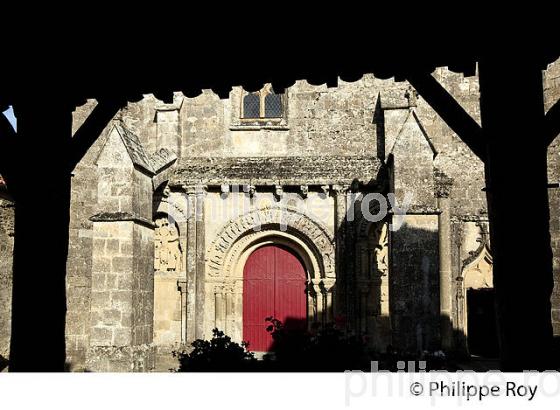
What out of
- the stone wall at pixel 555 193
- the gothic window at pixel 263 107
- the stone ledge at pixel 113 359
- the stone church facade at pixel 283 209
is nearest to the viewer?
the stone wall at pixel 555 193

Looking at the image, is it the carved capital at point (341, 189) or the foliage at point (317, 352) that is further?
the carved capital at point (341, 189)

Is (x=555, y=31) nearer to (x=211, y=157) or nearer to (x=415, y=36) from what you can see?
(x=415, y=36)

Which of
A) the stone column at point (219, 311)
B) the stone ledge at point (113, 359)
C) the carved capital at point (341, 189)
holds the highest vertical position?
the carved capital at point (341, 189)

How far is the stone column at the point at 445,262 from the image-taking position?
12133mm

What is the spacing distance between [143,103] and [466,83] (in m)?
6.63

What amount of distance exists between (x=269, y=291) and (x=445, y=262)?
3.60 m

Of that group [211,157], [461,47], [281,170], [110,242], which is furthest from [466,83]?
[461,47]

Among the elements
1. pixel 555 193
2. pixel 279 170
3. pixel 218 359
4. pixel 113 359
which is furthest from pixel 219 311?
pixel 555 193

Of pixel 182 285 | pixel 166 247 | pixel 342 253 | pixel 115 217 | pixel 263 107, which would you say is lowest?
pixel 182 285

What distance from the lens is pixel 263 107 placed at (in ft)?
44.7

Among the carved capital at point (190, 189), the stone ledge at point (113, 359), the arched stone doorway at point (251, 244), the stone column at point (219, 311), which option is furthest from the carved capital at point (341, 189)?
the stone ledge at point (113, 359)

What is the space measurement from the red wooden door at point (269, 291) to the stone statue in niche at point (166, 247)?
1.49 metres

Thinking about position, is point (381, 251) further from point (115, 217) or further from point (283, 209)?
point (115, 217)

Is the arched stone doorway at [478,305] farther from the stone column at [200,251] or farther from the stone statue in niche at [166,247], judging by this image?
the stone statue in niche at [166,247]
